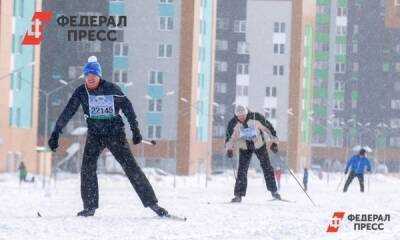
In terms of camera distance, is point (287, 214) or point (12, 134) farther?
point (12, 134)

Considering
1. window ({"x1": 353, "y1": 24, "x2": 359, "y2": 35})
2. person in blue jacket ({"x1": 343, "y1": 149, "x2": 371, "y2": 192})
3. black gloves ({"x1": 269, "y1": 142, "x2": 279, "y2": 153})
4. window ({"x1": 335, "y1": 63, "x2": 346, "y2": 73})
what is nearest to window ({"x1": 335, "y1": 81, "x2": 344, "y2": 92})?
window ({"x1": 335, "y1": 63, "x2": 346, "y2": 73})

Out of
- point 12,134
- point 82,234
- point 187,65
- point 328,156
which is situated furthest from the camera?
point 328,156

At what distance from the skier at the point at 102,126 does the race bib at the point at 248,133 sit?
206 inches

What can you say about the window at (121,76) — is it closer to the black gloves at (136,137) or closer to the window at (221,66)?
the window at (221,66)

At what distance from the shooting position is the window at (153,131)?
85.9 meters

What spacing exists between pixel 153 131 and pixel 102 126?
76.2 m

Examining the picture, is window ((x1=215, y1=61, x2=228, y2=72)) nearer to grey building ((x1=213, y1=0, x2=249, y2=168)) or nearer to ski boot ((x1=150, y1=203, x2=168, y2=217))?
grey building ((x1=213, y1=0, x2=249, y2=168))

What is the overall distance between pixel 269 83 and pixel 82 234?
105791 millimetres

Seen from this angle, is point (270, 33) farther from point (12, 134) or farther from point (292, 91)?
point (12, 134)

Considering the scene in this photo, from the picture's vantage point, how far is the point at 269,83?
113688mm

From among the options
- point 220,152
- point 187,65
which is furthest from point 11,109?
point 220,152

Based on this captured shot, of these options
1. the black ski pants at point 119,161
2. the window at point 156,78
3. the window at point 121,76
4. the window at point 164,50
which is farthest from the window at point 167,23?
the black ski pants at point 119,161

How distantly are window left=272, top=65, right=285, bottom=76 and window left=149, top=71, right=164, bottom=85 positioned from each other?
29234mm

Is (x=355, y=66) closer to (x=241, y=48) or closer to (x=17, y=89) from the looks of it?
(x=241, y=48)
